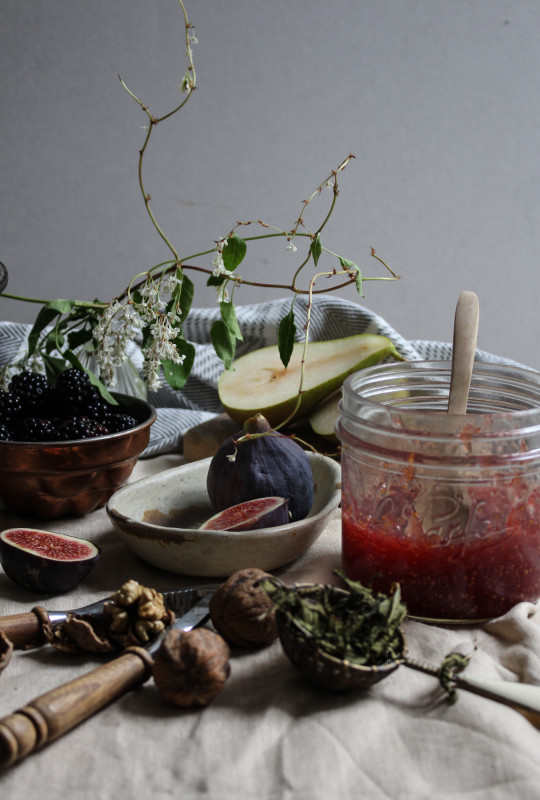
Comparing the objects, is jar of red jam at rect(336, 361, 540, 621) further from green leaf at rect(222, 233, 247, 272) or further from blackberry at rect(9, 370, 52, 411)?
blackberry at rect(9, 370, 52, 411)

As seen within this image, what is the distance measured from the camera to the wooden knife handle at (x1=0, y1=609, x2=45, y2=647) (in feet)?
3.01

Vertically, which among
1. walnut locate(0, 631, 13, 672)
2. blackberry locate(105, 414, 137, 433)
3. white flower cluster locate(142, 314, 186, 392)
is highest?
white flower cluster locate(142, 314, 186, 392)

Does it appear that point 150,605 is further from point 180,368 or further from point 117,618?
point 180,368

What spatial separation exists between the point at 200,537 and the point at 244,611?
17 centimetres

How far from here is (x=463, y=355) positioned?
1.03 metres

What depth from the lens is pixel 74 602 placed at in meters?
1.06

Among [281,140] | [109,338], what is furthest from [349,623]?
[281,140]

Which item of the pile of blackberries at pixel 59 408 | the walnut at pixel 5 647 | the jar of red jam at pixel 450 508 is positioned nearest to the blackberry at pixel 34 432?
the pile of blackberries at pixel 59 408

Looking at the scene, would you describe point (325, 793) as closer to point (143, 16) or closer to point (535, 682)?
point (535, 682)

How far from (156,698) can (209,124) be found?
8.59 feet

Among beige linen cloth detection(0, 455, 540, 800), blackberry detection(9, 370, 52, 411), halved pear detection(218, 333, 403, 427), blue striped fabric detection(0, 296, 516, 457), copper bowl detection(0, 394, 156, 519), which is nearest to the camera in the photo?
beige linen cloth detection(0, 455, 540, 800)

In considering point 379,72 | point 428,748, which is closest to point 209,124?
point 379,72

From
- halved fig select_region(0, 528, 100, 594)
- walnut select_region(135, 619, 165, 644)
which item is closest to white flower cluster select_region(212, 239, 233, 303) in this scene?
halved fig select_region(0, 528, 100, 594)

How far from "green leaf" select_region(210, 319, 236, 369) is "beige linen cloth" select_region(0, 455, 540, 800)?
554mm
